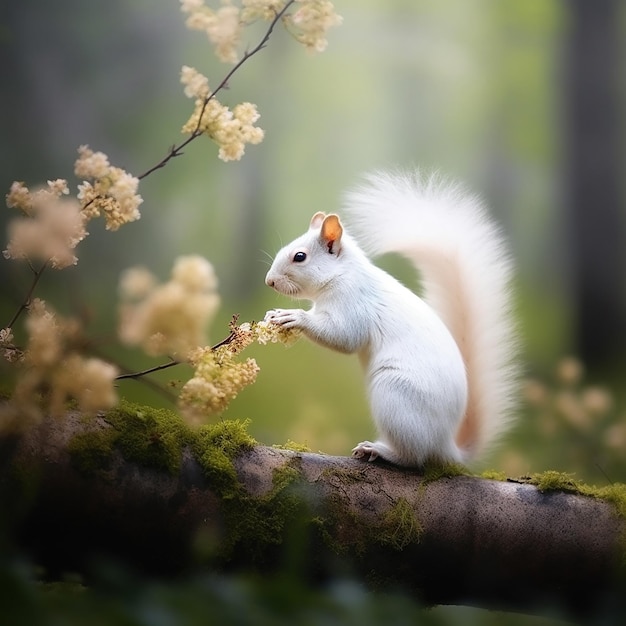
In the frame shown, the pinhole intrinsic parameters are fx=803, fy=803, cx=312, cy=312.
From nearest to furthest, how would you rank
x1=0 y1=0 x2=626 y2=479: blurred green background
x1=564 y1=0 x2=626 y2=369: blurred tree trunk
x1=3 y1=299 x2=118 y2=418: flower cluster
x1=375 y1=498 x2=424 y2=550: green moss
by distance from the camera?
x1=3 y1=299 x2=118 y2=418: flower cluster → x1=375 y1=498 x2=424 y2=550: green moss → x1=0 y1=0 x2=626 y2=479: blurred green background → x1=564 y1=0 x2=626 y2=369: blurred tree trunk

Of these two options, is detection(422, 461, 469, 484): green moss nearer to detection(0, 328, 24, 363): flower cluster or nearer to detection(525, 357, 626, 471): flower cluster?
detection(0, 328, 24, 363): flower cluster

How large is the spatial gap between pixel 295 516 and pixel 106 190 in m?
0.53

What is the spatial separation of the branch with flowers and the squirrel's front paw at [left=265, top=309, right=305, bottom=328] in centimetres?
2

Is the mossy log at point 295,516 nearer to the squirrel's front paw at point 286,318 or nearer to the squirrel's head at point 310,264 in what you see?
the squirrel's front paw at point 286,318

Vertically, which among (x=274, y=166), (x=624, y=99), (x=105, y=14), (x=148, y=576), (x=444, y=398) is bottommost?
(x=148, y=576)

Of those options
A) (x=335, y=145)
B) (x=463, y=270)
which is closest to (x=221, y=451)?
(x=463, y=270)

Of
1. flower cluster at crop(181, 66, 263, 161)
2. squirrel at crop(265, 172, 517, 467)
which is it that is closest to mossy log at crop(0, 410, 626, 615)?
squirrel at crop(265, 172, 517, 467)

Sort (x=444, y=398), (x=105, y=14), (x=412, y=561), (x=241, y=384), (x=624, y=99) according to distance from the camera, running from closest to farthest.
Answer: (x=241, y=384) < (x=412, y=561) < (x=444, y=398) < (x=105, y=14) < (x=624, y=99)

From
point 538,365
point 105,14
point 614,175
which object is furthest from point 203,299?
point 614,175

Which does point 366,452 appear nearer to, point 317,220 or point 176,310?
point 317,220

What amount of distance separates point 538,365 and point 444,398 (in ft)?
5.05

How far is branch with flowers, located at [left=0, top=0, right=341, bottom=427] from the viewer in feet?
2.72

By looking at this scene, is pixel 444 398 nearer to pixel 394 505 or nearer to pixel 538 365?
pixel 394 505

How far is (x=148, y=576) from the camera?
1.07 metres
